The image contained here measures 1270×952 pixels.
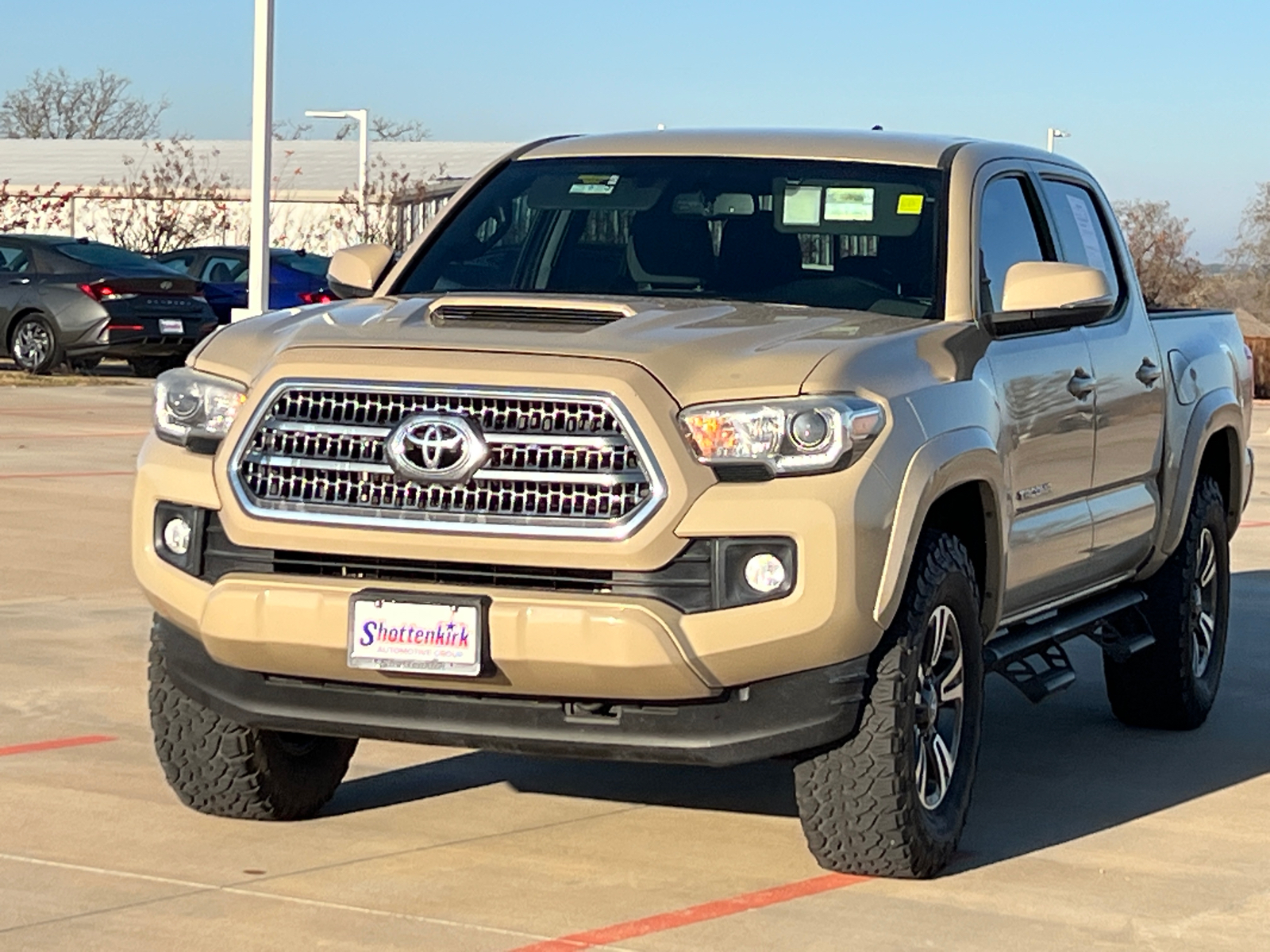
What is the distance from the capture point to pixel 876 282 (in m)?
6.55

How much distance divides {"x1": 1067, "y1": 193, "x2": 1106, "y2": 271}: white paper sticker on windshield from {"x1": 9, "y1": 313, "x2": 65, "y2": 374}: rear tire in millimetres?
18775

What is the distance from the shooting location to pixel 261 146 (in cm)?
2192

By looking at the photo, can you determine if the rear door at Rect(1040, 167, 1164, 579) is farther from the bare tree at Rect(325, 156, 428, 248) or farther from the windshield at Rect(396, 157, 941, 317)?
the bare tree at Rect(325, 156, 428, 248)

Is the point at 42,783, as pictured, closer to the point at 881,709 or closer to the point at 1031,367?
the point at 881,709

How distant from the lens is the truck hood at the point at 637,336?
5.36 metres

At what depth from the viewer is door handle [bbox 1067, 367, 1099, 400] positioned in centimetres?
696

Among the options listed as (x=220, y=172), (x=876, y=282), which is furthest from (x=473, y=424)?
(x=220, y=172)

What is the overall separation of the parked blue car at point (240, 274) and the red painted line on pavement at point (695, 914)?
2086cm

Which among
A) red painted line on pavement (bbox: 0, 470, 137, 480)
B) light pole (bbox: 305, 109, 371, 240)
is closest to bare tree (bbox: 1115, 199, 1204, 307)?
light pole (bbox: 305, 109, 371, 240)

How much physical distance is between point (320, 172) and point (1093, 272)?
4836cm

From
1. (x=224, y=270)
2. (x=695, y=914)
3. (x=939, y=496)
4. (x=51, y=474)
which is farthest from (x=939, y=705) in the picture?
(x=224, y=270)

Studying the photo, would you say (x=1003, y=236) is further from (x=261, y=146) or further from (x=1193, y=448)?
(x=261, y=146)

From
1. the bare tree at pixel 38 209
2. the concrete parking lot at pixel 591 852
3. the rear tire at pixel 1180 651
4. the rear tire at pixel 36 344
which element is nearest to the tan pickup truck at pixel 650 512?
the concrete parking lot at pixel 591 852

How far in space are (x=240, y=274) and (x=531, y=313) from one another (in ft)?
78.3
